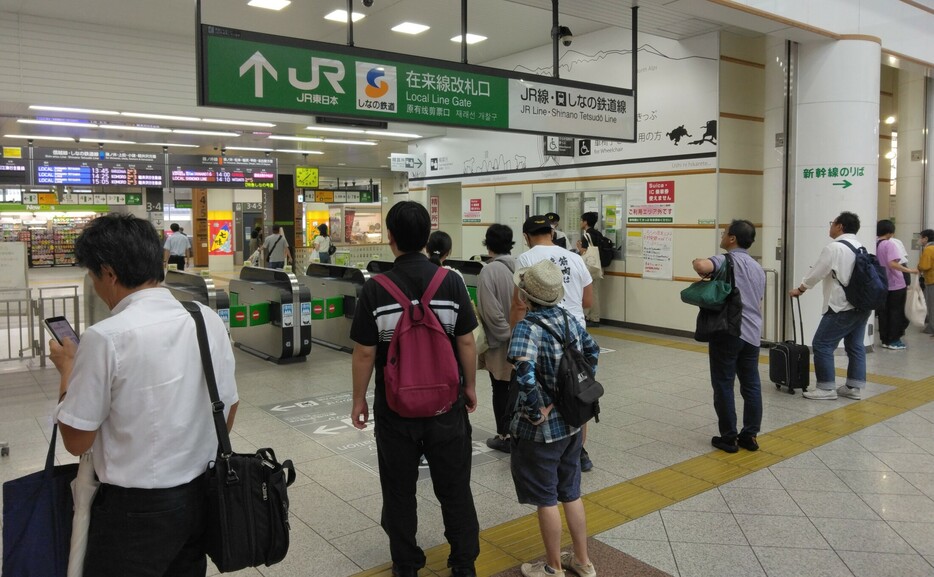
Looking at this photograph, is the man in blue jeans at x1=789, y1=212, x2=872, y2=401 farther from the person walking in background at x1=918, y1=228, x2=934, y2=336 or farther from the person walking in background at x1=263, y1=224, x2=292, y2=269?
the person walking in background at x1=263, y1=224, x2=292, y2=269

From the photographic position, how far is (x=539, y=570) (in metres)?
3.09

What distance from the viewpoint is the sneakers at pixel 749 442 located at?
4.86 metres

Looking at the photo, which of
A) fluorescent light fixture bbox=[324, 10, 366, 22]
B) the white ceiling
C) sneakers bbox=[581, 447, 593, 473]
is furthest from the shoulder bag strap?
fluorescent light fixture bbox=[324, 10, 366, 22]

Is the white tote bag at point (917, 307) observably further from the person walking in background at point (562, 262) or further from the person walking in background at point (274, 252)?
the person walking in background at point (274, 252)

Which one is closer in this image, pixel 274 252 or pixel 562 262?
pixel 562 262

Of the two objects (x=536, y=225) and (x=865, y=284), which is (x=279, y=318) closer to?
(x=536, y=225)

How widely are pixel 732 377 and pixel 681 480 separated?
36.4 inches

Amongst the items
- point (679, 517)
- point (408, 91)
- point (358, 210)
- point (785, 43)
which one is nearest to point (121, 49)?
point (408, 91)

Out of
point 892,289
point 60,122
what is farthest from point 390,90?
point 60,122

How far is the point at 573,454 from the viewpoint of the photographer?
304cm

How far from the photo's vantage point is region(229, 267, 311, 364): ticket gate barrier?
7.98 meters

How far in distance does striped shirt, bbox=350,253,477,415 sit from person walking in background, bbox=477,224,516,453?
1.38 metres

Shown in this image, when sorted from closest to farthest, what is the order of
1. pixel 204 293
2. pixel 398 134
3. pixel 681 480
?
pixel 681 480 → pixel 204 293 → pixel 398 134

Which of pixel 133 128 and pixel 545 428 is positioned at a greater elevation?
pixel 133 128
